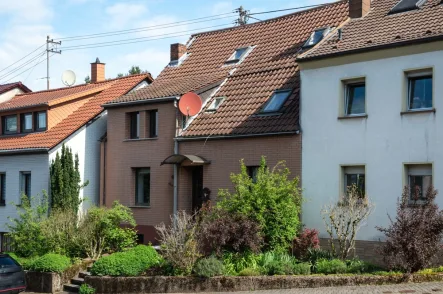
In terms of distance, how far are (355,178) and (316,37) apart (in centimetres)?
741

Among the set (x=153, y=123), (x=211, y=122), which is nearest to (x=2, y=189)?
(x=153, y=123)

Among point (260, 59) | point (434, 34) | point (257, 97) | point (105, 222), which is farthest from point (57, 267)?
point (434, 34)

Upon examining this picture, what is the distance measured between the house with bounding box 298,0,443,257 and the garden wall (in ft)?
9.51

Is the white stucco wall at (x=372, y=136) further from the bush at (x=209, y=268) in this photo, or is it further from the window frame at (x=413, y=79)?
the bush at (x=209, y=268)

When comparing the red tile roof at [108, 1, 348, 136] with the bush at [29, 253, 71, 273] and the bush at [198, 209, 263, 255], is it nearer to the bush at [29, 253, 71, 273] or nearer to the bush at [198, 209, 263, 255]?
the bush at [198, 209, 263, 255]

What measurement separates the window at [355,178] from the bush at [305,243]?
1.77m

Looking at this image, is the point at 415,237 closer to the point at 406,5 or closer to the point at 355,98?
the point at 355,98

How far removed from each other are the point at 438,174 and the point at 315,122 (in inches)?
174

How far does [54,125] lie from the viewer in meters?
30.4

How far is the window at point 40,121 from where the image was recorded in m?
30.9

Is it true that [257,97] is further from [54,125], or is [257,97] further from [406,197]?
[54,125]

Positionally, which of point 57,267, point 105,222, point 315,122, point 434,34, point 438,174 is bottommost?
point 57,267

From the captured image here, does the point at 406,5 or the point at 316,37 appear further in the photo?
the point at 316,37

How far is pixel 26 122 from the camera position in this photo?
31953 mm
